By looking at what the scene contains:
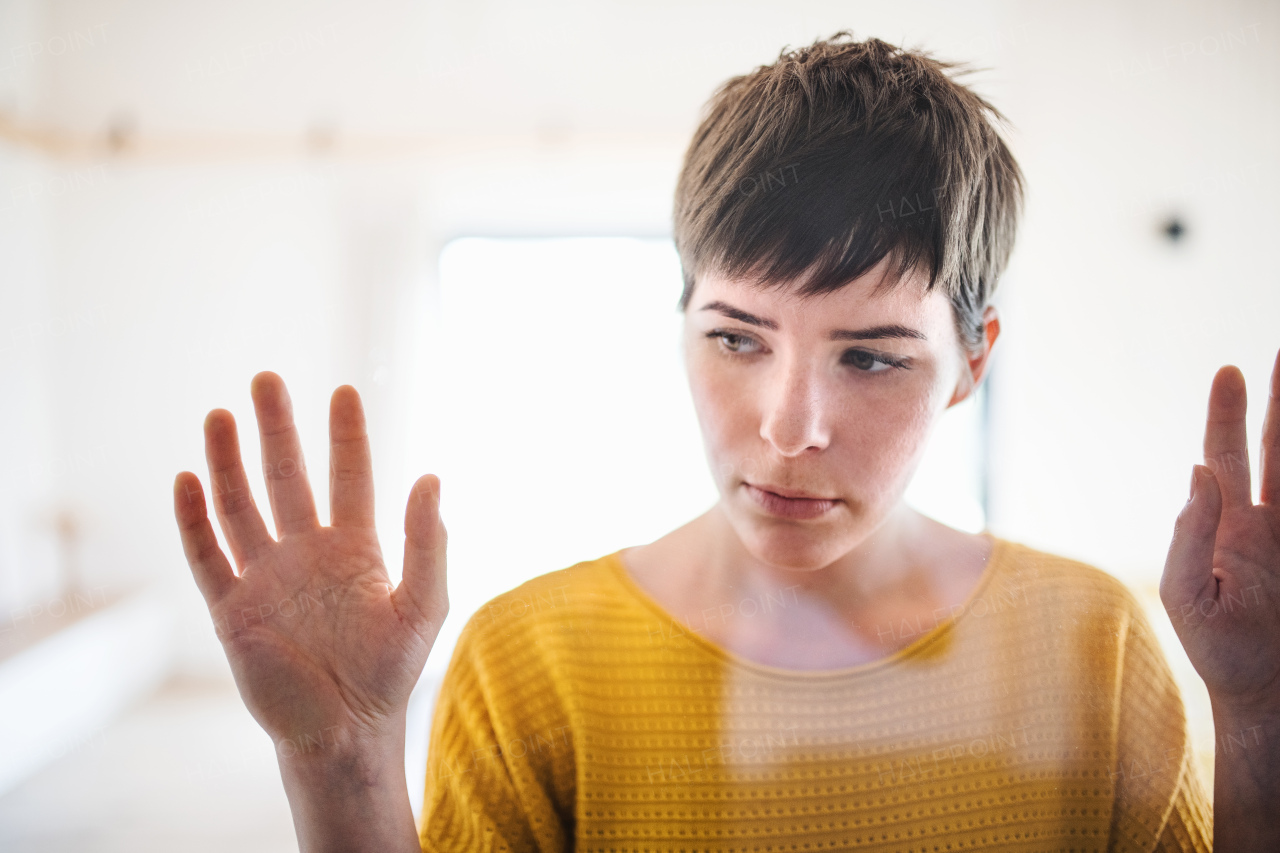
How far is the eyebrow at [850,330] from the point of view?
0.56 metres

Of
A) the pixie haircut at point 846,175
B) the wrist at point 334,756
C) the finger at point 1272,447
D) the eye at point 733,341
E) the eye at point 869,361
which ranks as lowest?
the wrist at point 334,756

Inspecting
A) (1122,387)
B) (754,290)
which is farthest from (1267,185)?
(754,290)

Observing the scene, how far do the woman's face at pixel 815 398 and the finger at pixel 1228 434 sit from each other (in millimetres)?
197

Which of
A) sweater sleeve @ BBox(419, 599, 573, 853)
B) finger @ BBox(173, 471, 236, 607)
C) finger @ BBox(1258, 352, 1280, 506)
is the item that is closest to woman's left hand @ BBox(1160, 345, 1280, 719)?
finger @ BBox(1258, 352, 1280, 506)

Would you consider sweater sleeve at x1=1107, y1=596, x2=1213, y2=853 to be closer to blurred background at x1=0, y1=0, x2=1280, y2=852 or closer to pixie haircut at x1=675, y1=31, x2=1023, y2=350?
blurred background at x1=0, y1=0, x2=1280, y2=852

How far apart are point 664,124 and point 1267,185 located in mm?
765

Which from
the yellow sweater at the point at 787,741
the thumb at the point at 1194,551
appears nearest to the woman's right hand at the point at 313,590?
the yellow sweater at the point at 787,741

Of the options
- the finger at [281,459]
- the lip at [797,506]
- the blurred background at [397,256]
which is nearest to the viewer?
the finger at [281,459]

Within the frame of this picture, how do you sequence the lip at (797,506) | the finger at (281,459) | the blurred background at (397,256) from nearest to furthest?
1. the finger at (281,459)
2. the lip at (797,506)
3. the blurred background at (397,256)

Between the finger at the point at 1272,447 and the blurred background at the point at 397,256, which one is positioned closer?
the finger at the point at 1272,447

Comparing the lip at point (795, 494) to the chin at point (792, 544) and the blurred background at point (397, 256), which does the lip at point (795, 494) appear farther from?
the blurred background at point (397, 256)

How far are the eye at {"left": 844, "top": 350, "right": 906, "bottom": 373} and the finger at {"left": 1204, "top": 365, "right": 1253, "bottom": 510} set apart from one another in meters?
0.25

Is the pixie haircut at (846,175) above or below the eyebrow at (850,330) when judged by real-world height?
above

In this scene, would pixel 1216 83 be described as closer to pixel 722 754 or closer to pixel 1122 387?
pixel 1122 387
